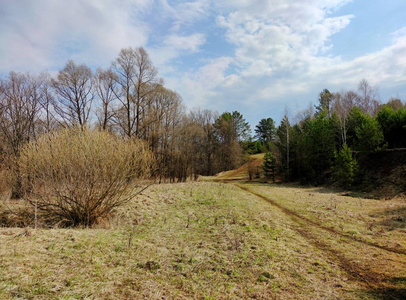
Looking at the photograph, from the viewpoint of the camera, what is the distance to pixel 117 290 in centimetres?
410

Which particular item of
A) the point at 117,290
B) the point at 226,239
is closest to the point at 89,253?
the point at 117,290

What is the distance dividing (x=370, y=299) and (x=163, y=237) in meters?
5.27

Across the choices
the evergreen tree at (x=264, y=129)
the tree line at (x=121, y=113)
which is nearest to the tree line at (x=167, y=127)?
the tree line at (x=121, y=113)

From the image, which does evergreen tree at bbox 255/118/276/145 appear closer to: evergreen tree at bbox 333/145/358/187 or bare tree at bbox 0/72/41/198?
evergreen tree at bbox 333/145/358/187

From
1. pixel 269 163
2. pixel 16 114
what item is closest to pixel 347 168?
pixel 269 163

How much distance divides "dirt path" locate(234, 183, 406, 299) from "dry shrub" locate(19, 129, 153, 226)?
7319 millimetres

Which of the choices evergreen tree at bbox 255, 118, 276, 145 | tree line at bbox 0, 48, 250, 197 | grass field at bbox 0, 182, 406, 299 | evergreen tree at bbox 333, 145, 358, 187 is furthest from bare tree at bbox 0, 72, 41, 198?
evergreen tree at bbox 255, 118, 276, 145

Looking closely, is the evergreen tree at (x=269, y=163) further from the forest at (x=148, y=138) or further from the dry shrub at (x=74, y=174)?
the dry shrub at (x=74, y=174)

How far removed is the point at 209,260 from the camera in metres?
5.59

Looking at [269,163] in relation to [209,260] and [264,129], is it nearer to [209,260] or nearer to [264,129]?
[209,260]

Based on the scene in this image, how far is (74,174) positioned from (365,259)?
934 centimetres

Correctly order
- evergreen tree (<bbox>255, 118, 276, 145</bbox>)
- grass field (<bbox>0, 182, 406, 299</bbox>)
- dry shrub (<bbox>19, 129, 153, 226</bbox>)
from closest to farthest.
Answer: grass field (<bbox>0, 182, 406, 299</bbox>), dry shrub (<bbox>19, 129, 153, 226</bbox>), evergreen tree (<bbox>255, 118, 276, 145</bbox>)

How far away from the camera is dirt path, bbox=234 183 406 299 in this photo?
455cm

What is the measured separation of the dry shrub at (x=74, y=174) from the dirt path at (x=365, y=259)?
732 cm
